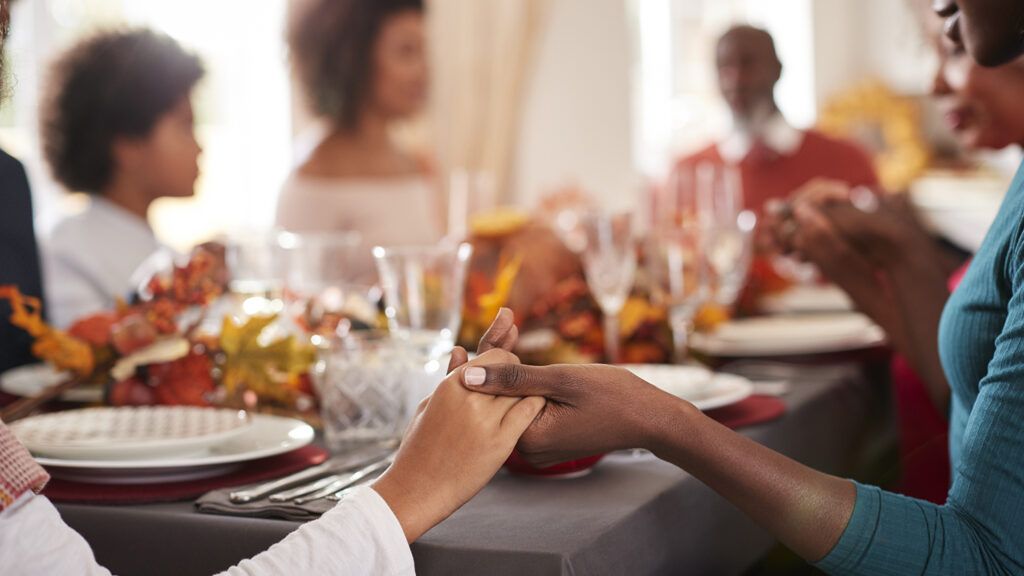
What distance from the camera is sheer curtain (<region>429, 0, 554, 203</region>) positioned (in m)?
4.80

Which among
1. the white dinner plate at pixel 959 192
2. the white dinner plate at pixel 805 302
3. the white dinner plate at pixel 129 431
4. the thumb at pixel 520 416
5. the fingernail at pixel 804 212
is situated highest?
the fingernail at pixel 804 212

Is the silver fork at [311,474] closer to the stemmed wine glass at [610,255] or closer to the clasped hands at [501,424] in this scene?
the clasped hands at [501,424]

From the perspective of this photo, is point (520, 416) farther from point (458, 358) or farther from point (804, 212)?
point (804, 212)

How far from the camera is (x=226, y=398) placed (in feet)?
4.13

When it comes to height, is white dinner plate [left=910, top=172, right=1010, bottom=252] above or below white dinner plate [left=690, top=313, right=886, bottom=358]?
below

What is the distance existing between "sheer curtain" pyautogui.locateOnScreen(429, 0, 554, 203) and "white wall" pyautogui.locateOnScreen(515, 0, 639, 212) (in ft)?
0.30

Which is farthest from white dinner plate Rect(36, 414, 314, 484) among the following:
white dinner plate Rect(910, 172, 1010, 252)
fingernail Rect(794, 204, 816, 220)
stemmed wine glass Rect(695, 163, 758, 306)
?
white dinner plate Rect(910, 172, 1010, 252)

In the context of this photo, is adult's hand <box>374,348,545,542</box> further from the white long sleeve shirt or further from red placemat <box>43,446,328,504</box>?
red placemat <box>43,446,328,504</box>

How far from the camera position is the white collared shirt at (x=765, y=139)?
3389mm

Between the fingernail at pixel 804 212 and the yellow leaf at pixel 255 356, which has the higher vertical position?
the fingernail at pixel 804 212

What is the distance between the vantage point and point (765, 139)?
137 inches

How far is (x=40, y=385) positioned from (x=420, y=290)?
1.75ft

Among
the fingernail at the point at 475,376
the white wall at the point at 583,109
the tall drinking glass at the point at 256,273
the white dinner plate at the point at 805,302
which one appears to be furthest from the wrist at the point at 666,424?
the white wall at the point at 583,109

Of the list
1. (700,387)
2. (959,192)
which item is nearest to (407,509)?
(700,387)
